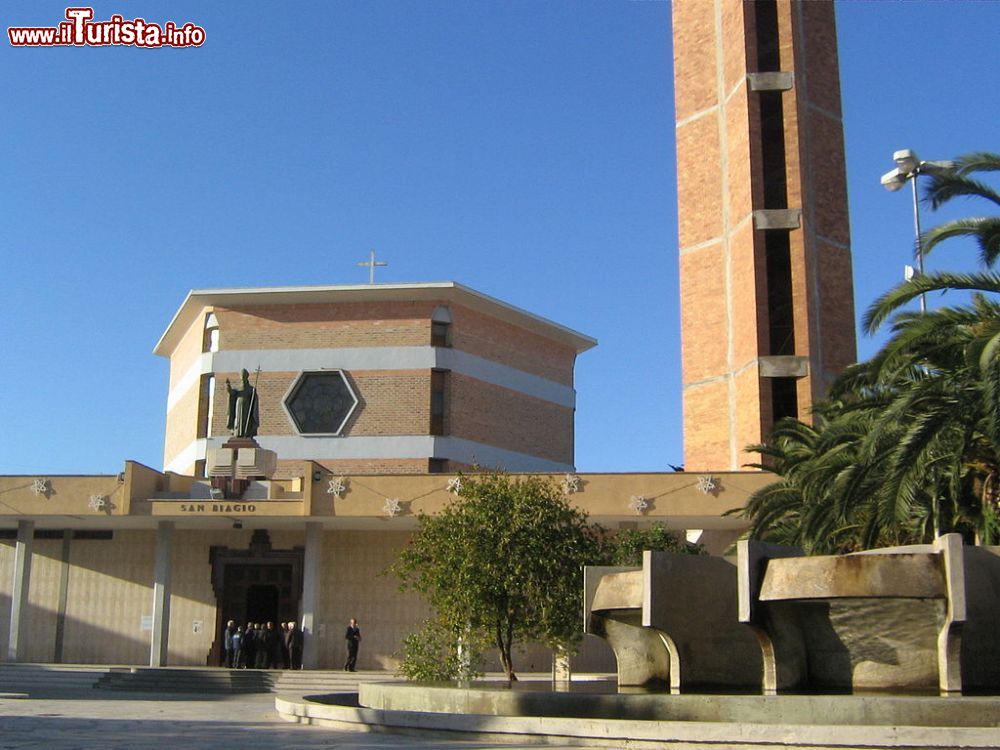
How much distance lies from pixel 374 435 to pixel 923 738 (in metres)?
29.1

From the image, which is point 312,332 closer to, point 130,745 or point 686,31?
point 686,31

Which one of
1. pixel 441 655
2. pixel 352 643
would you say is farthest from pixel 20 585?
pixel 441 655

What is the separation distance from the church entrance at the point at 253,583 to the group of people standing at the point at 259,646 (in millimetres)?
1150

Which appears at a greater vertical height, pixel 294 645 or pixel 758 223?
pixel 758 223

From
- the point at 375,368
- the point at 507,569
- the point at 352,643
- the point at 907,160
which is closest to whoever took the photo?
the point at 507,569

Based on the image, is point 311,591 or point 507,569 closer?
point 507,569

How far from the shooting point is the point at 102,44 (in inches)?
779

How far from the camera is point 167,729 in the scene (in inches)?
568

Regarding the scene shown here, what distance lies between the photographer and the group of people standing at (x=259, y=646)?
1123 inches

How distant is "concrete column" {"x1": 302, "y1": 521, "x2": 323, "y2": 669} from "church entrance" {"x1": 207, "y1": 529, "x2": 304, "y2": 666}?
39.7 inches

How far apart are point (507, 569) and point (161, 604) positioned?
14754mm

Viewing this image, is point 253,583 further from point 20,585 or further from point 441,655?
point 441,655

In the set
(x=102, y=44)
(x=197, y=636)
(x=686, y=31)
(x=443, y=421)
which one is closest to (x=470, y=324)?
(x=443, y=421)

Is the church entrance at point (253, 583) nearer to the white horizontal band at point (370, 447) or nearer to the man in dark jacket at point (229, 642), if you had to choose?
the man in dark jacket at point (229, 642)
